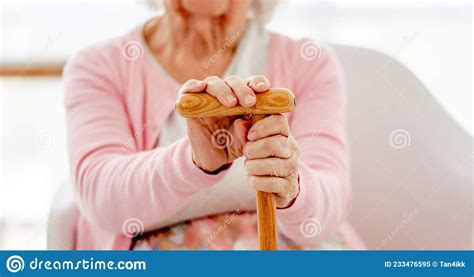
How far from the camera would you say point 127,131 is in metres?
0.75

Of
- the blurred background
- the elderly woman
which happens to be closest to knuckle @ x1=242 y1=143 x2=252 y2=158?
the elderly woman

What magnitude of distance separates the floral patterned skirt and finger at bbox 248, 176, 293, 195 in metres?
0.21

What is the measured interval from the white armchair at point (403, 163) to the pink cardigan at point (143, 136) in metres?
0.07

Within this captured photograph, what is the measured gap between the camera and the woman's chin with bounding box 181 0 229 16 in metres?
0.74

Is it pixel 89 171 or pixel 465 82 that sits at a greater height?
pixel 465 82

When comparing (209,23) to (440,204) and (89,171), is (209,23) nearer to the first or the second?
(89,171)

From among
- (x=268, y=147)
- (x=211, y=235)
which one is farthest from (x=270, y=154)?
(x=211, y=235)

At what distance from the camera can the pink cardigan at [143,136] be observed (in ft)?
2.27

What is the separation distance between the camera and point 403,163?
85 cm

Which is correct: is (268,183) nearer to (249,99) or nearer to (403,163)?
(249,99)

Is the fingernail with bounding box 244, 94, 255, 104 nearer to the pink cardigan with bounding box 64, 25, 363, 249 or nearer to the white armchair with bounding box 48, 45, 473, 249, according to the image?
the pink cardigan with bounding box 64, 25, 363, 249

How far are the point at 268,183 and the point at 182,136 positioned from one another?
27 centimetres
